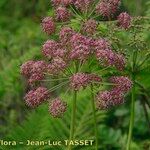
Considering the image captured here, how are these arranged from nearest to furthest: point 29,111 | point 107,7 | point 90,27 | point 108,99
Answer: point 108,99 < point 90,27 < point 107,7 < point 29,111

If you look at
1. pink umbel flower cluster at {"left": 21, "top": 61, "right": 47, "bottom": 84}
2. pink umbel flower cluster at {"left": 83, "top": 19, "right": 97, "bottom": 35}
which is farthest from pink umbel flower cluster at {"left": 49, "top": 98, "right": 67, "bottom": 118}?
pink umbel flower cluster at {"left": 83, "top": 19, "right": 97, "bottom": 35}

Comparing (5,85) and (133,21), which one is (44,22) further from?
(5,85)

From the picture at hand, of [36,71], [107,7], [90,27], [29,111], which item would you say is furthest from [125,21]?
[29,111]

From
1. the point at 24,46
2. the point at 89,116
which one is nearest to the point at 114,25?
the point at 89,116

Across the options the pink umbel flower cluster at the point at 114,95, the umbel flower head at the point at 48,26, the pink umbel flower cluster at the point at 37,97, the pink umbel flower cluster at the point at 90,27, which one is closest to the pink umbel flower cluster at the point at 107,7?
the pink umbel flower cluster at the point at 90,27

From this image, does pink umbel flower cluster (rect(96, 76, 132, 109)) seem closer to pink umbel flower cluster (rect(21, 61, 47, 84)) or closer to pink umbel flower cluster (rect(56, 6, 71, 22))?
pink umbel flower cluster (rect(21, 61, 47, 84))

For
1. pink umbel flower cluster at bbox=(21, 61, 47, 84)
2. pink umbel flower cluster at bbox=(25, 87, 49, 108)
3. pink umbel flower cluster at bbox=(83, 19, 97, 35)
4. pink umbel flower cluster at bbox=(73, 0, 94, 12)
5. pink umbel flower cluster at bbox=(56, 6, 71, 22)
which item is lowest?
pink umbel flower cluster at bbox=(25, 87, 49, 108)

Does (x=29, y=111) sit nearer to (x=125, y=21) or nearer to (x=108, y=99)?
(x=125, y=21)
